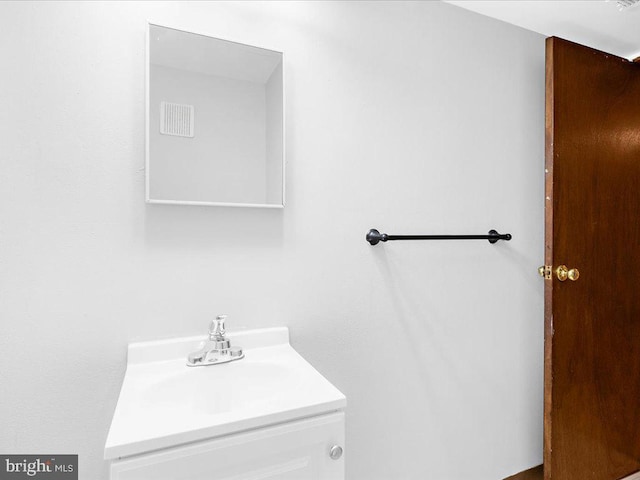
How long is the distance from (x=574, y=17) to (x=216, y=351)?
6.42 ft

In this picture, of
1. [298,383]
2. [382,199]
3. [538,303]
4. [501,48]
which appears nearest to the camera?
[298,383]

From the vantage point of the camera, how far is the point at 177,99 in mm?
1058

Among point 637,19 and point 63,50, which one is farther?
point 637,19

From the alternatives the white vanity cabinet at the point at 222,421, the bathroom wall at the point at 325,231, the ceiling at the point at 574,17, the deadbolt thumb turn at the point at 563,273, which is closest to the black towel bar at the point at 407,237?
the bathroom wall at the point at 325,231

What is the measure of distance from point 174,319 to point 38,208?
0.46 meters

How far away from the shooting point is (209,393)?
960mm

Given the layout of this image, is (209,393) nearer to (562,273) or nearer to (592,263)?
(562,273)

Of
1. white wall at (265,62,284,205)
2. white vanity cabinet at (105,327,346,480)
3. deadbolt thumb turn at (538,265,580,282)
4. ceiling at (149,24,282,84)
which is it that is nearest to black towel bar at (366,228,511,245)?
deadbolt thumb turn at (538,265,580,282)

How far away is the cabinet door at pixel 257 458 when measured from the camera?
66 cm

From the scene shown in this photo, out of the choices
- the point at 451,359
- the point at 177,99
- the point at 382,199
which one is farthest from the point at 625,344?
the point at 177,99

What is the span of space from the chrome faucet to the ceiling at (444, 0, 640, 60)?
1.53m

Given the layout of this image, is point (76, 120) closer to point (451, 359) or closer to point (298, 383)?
point (298, 383)

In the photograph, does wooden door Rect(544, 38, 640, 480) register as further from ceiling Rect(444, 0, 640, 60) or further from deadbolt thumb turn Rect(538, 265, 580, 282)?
ceiling Rect(444, 0, 640, 60)

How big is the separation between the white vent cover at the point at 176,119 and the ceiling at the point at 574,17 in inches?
46.0
